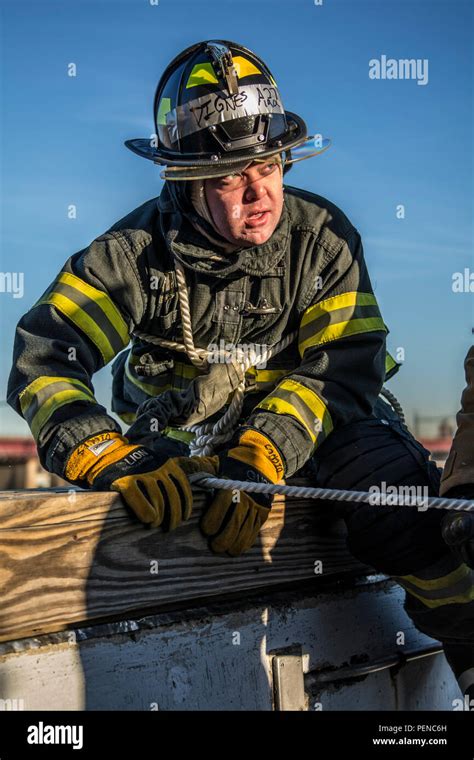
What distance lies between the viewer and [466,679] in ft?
10.2

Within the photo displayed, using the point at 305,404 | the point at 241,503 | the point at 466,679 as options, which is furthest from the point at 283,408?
the point at 466,679

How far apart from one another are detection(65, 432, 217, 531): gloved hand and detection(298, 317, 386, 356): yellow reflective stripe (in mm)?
636

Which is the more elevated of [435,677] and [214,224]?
[214,224]

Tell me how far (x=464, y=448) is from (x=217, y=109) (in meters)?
1.39

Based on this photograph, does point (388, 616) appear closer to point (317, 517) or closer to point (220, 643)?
point (317, 517)

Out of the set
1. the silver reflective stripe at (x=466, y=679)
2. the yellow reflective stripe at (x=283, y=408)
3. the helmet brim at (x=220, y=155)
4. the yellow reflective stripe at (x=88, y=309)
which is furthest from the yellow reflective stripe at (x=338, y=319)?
the silver reflective stripe at (x=466, y=679)

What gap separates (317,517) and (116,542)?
841 millimetres

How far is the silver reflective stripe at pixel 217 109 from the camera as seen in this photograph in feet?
10.5

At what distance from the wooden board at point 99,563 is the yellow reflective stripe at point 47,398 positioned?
43 centimetres

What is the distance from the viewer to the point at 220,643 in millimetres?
2676

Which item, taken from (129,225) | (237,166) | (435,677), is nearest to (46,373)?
(129,225)

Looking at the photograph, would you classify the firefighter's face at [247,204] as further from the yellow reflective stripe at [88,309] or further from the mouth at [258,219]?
the yellow reflective stripe at [88,309]

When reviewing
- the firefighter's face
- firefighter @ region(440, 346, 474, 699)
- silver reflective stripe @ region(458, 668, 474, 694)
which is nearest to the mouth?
the firefighter's face

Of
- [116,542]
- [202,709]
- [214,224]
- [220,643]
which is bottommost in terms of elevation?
[202,709]
